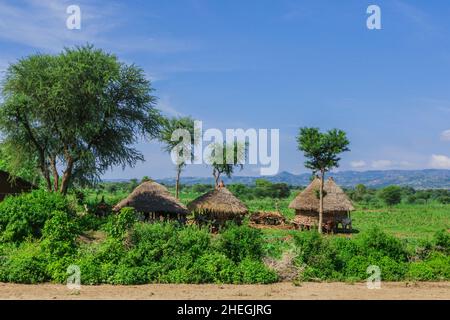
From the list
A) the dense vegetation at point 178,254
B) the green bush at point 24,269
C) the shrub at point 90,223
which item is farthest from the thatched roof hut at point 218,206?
the green bush at point 24,269

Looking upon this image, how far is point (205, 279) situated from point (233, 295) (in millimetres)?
1909

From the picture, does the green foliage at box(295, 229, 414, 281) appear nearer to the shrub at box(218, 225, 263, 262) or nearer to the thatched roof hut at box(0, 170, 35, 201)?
the shrub at box(218, 225, 263, 262)

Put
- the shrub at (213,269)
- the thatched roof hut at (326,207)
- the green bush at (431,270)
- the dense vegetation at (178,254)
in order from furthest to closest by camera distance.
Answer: the thatched roof hut at (326,207) → the green bush at (431,270) → the shrub at (213,269) → the dense vegetation at (178,254)

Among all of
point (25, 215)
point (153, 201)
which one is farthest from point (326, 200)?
point (25, 215)

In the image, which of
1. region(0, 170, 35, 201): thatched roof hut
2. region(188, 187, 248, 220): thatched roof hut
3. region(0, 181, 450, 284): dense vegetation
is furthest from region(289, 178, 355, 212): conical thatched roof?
region(0, 181, 450, 284): dense vegetation

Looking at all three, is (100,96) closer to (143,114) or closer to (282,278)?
(143,114)

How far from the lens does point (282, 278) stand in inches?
565

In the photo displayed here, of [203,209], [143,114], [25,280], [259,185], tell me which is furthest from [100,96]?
[259,185]

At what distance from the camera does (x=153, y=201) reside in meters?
29.9

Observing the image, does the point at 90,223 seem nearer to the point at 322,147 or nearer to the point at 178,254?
the point at 178,254

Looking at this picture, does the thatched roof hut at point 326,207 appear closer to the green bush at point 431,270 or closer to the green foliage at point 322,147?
the green foliage at point 322,147

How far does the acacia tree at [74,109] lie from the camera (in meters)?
27.0

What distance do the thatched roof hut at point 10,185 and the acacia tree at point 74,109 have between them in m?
1.48

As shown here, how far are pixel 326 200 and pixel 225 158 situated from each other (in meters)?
20.7
